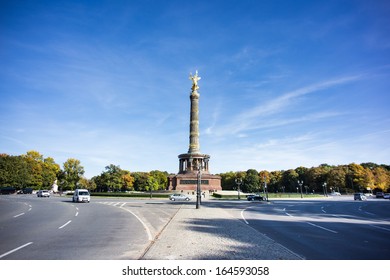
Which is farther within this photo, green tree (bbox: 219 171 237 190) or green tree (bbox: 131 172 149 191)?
green tree (bbox: 219 171 237 190)

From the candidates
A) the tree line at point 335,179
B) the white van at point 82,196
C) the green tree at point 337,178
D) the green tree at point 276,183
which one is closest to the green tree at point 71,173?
the tree line at point 335,179

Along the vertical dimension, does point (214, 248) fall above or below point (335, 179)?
below

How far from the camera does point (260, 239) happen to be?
10.1 meters

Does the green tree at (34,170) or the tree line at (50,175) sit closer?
the tree line at (50,175)

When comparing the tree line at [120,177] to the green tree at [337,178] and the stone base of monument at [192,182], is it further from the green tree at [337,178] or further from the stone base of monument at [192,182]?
the stone base of monument at [192,182]

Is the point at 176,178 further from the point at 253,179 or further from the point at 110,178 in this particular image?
the point at 253,179

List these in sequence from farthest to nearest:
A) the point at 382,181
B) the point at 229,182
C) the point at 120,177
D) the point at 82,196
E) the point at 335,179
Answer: the point at 229,182, the point at 335,179, the point at 382,181, the point at 120,177, the point at 82,196

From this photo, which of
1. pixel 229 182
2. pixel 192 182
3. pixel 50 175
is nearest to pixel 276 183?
pixel 229 182

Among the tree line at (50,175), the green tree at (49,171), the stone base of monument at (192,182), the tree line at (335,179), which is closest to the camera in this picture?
the stone base of monument at (192,182)

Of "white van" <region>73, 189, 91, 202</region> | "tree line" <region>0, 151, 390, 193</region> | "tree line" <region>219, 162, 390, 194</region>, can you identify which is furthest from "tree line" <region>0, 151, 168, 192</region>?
"tree line" <region>219, 162, 390, 194</region>

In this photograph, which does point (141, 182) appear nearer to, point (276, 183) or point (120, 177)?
point (120, 177)

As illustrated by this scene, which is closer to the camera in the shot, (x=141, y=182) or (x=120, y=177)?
(x=120, y=177)

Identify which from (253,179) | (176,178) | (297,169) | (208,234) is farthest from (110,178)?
(297,169)

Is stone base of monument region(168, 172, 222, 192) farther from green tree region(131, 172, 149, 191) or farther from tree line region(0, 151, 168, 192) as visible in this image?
green tree region(131, 172, 149, 191)
